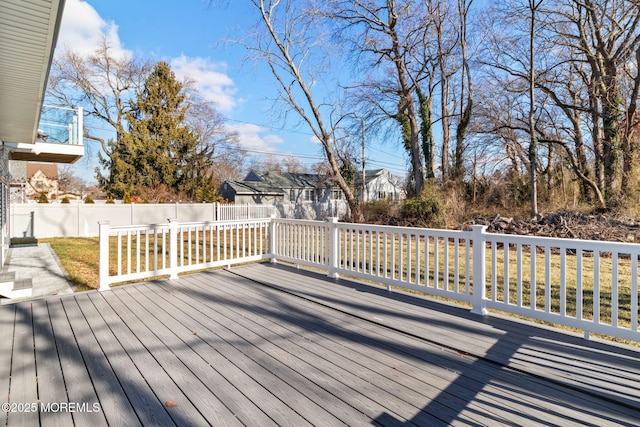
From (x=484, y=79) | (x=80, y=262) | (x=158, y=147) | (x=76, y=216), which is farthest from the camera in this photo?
(x=158, y=147)

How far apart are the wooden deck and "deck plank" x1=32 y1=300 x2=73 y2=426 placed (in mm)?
11

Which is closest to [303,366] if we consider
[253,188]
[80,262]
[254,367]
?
[254,367]

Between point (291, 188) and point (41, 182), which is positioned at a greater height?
point (41, 182)

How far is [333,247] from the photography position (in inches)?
194

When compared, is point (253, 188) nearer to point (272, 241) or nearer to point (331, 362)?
point (272, 241)

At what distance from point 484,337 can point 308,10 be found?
38.2 feet

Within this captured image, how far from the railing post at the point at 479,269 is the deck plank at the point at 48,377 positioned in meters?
3.29

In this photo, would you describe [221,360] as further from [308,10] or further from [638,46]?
Answer: [638,46]

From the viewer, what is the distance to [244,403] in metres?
1.90

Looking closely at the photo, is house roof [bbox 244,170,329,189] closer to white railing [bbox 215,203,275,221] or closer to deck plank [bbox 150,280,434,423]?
white railing [bbox 215,203,275,221]

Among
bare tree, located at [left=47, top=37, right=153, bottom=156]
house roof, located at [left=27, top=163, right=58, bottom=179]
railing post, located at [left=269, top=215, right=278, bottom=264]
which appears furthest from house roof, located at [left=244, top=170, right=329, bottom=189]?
railing post, located at [left=269, top=215, right=278, bottom=264]

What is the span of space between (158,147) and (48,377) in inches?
730

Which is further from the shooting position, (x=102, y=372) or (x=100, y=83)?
(x=100, y=83)

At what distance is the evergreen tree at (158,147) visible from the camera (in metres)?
18.2
